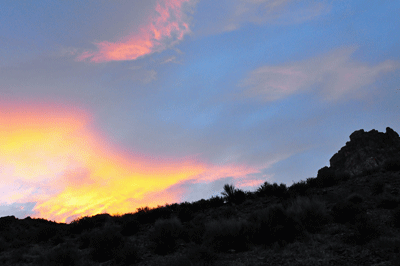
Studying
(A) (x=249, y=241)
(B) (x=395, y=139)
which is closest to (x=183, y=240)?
(A) (x=249, y=241)

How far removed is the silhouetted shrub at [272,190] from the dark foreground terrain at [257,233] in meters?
→ 0.07

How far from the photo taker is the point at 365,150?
56375 millimetres

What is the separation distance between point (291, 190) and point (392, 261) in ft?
35.1

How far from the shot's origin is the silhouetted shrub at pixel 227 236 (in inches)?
464

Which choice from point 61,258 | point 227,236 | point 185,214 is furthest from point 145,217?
point 227,236

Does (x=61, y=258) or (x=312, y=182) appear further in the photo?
(x=312, y=182)

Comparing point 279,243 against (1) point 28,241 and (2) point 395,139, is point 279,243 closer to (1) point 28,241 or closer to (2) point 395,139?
(1) point 28,241

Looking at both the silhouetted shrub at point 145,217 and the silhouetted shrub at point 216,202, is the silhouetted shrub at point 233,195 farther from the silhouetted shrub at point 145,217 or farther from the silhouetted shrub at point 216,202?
the silhouetted shrub at point 145,217

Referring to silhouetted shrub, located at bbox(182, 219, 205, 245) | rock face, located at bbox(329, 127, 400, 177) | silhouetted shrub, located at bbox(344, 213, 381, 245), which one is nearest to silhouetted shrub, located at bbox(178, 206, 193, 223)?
silhouetted shrub, located at bbox(182, 219, 205, 245)

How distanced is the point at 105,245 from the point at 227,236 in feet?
19.8

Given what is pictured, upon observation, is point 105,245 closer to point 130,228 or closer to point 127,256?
point 127,256

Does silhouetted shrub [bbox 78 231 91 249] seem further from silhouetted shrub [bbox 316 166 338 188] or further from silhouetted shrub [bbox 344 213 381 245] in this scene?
silhouetted shrub [bbox 316 166 338 188]

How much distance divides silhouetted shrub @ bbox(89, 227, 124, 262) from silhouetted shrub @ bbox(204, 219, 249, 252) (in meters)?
4.39

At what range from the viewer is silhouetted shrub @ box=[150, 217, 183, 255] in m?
12.8
